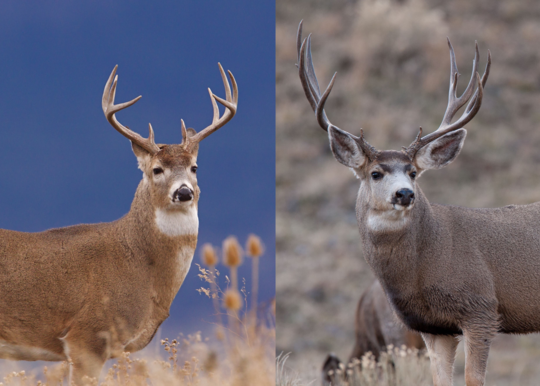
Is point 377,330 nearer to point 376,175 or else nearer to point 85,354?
point 376,175

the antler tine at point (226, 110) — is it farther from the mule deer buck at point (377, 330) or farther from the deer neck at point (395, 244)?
the mule deer buck at point (377, 330)

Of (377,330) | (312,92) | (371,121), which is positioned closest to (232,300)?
(312,92)

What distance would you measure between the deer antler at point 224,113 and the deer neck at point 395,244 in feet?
5.63

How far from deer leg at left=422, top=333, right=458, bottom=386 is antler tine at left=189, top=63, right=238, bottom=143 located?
2.86 metres

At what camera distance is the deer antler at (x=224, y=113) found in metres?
7.19

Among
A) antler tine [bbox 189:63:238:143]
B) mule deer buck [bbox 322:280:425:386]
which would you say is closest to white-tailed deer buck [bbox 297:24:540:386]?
antler tine [bbox 189:63:238:143]

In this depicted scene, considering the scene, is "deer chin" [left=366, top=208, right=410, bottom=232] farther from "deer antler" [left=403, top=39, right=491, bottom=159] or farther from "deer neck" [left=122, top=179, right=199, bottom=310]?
"deer neck" [left=122, top=179, right=199, bottom=310]

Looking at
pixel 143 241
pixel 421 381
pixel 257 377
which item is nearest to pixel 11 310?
pixel 143 241

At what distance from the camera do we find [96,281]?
6602 millimetres

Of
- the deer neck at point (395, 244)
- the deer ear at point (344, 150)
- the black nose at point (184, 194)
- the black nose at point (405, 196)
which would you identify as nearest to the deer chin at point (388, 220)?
the deer neck at point (395, 244)

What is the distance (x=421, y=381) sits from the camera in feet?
28.3

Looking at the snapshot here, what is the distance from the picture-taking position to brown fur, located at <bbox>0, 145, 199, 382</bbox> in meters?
6.44

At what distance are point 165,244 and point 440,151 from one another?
8.93 feet

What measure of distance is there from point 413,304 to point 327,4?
78.0ft
